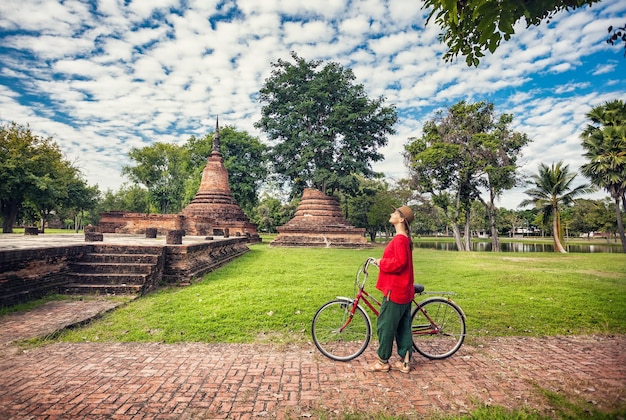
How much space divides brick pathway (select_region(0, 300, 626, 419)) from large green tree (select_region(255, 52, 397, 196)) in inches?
844

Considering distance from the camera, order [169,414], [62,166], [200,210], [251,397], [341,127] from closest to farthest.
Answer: [169,414]
[251,397]
[200,210]
[341,127]
[62,166]

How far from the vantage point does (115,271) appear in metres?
6.97

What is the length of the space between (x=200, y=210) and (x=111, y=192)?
38.3 m

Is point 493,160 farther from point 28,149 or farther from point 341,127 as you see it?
point 28,149

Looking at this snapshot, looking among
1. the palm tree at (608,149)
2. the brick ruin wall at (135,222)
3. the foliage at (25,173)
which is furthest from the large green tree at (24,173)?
the palm tree at (608,149)

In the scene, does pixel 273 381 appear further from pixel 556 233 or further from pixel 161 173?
pixel 161 173

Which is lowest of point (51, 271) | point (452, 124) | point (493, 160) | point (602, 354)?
point (602, 354)

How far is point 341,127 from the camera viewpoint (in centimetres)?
2578

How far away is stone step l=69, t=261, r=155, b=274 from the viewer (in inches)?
273

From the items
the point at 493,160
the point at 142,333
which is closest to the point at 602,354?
Result: the point at 142,333

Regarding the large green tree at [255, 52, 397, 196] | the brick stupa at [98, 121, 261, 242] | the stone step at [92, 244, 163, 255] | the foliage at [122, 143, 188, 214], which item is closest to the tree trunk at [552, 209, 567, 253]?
the large green tree at [255, 52, 397, 196]

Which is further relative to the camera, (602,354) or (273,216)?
(273,216)

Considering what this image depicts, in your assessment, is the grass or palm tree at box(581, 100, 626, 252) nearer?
the grass

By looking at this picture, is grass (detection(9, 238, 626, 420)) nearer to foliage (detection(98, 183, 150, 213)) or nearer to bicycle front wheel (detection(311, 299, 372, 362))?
bicycle front wheel (detection(311, 299, 372, 362))
